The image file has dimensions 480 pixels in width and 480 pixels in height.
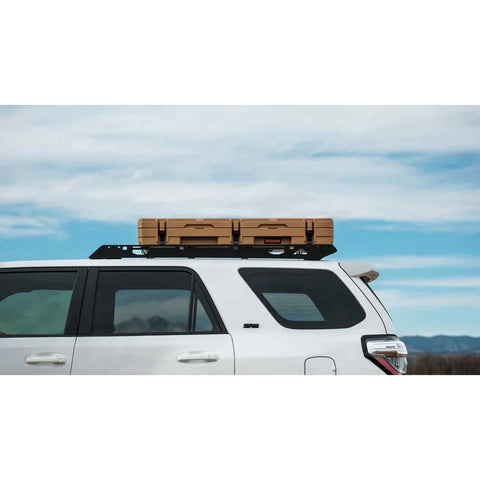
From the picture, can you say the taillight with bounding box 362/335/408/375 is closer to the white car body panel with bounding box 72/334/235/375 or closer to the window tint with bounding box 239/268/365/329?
the window tint with bounding box 239/268/365/329

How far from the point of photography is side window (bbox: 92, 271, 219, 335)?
5.11 meters

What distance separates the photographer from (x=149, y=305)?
17.3 ft

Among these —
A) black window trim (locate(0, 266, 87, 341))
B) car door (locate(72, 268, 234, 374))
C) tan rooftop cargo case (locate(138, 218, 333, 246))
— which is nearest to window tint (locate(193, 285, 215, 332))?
car door (locate(72, 268, 234, 374))

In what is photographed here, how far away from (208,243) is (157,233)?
377 mm

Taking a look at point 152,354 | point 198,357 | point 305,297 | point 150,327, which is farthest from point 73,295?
point 305,297

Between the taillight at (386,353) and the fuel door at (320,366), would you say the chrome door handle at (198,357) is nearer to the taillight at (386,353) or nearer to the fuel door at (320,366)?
the fuel door at (320,366)

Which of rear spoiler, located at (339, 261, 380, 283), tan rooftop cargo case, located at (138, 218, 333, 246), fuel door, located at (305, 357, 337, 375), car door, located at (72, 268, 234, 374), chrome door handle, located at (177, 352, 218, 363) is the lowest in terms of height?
fuel door, located at (305, 357, 337, 375)

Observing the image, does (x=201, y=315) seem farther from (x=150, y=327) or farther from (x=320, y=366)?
(x=320, y=366)

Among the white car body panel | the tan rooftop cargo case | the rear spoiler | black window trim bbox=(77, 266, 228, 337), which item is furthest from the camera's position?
the tan rooftop cargo case

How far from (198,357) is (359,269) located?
1.25m

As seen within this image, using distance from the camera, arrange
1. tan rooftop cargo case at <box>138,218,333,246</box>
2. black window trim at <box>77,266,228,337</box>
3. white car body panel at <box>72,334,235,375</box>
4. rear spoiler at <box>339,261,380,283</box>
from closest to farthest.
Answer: white car body panel at <box>72,334,235,375</box> < black window trim at <box>77,266,228,337</box> < rear spoiler at <box>339,261,380,283</box> < tan rooftop cargo case at <box>138,218,333,246</box>

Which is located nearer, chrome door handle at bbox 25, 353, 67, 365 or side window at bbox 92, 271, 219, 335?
chrome door handle at bbox 25, 353, 67, 365

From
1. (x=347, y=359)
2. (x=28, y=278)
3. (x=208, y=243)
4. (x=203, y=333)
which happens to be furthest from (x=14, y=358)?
(x=347, y=359)

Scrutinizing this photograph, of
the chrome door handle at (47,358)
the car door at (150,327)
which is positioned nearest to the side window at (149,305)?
the car door at (150,327)
